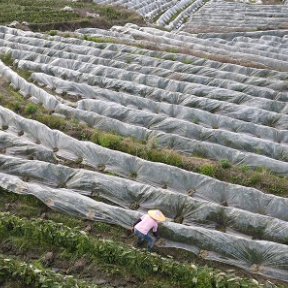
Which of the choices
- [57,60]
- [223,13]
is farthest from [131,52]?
[223,13]

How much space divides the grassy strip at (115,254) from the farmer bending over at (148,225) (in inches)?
12.7

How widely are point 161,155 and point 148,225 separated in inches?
116

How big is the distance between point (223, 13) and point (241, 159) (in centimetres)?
2120

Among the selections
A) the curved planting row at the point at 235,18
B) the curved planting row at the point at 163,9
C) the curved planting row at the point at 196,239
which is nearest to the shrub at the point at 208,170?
the curved planting row at the point at 196,239

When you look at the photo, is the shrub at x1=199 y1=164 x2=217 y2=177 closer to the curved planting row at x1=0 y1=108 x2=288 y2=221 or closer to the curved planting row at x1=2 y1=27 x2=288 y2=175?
the curved planting row at x1=0 y1=108 x2=288 y2=221

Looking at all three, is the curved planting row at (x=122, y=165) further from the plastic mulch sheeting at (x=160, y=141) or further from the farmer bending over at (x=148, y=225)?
the farmer bending over at (x=148, y=225)

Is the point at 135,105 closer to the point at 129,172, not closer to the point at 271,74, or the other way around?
the point at 129,172

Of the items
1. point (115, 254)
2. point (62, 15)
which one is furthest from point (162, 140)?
point (62, 15)

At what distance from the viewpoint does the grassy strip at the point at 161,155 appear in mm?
9031

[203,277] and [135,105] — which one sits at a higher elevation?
[135,105]

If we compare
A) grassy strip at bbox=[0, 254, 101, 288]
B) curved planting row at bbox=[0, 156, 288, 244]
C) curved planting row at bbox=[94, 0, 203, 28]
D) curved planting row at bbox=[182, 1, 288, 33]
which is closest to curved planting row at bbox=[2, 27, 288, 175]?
curved planting row at bbox=[0, 156, 288, 244]

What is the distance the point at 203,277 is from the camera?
6586 mm

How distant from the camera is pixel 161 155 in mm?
9820

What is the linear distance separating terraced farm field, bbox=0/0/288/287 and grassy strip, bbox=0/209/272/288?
0.16ft
